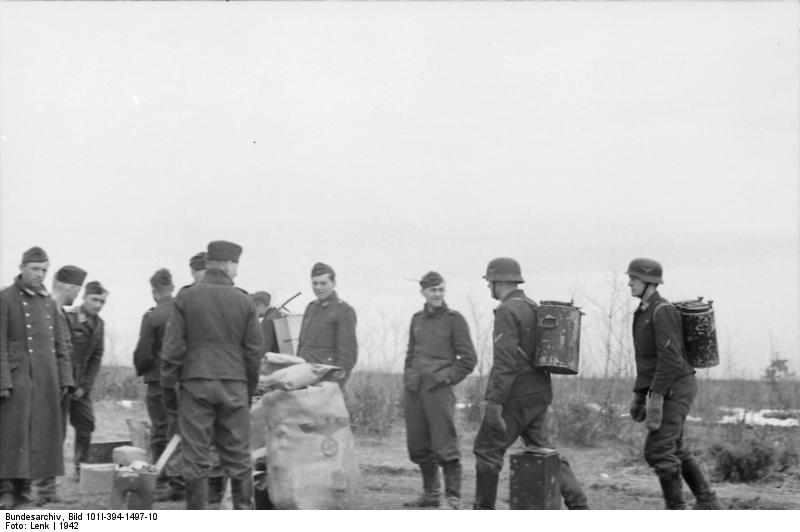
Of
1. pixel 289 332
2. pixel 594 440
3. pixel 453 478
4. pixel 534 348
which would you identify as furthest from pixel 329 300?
pixel 594 440

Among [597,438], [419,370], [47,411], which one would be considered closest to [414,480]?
[419,370]

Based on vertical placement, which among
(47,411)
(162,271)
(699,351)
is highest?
(162,271)

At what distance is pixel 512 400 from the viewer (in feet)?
24.4

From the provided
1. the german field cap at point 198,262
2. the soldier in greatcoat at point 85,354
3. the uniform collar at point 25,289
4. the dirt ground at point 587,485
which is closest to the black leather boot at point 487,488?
the dirt ground at point 587,485

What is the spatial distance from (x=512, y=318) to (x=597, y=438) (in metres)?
4.97

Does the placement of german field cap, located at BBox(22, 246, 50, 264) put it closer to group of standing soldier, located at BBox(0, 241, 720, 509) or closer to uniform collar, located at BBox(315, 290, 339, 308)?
group of standing soldier, located at BBox(0, 241, 720, 509)

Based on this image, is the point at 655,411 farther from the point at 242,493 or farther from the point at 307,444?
the point at 242,493

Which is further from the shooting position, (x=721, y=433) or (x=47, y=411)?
(x=721, y=433)

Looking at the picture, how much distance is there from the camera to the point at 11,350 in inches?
309

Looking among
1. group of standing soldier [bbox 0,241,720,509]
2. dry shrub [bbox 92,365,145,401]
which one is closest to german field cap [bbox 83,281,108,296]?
group of standing soldier [bbox 0,241,720,509]

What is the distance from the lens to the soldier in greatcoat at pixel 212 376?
725cm

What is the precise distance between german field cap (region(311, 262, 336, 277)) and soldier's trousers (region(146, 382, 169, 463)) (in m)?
1.65
